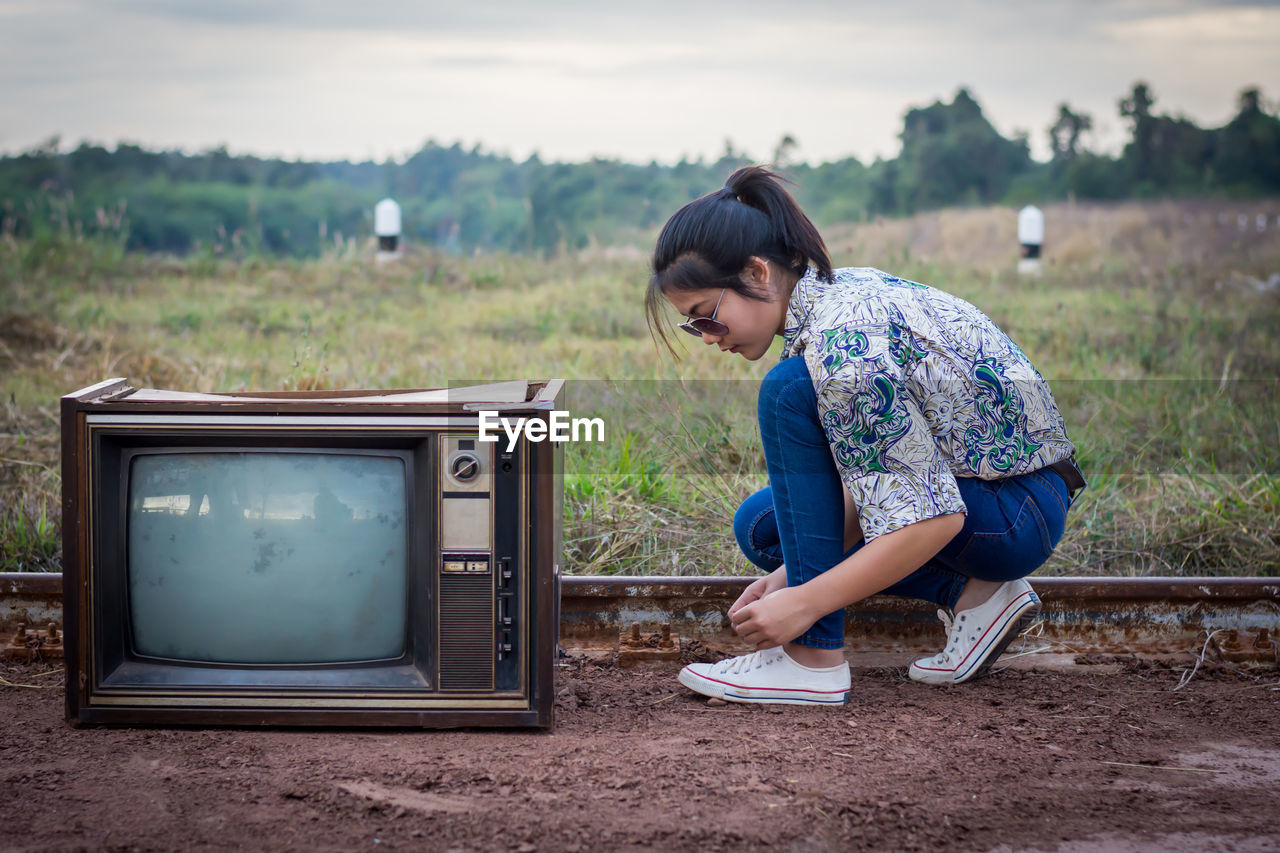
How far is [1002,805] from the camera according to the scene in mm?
1799

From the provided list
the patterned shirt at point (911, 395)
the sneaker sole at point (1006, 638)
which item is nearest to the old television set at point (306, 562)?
the patterned shirt at point (911, 395)

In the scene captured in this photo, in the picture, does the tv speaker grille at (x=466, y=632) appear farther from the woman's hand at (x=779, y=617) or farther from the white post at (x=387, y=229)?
the white post at (x=387, y=229)

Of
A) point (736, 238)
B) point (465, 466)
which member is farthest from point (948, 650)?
point (465, 466)

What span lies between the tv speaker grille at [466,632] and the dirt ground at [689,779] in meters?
0.13

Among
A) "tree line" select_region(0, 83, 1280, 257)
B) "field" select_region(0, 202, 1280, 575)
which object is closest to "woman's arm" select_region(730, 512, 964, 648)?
"field" select_region(0, 202, 1280, 575)

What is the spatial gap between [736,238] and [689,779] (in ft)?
3.40

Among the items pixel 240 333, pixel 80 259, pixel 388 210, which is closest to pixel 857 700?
pixel 240 333

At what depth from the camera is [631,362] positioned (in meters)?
4.96

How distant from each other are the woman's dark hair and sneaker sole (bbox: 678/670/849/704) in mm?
767

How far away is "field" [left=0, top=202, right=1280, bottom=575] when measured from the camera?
10.8 feet

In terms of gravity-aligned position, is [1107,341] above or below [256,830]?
above

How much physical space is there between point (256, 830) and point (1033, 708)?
5.20ft

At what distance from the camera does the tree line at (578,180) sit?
43.7 feet

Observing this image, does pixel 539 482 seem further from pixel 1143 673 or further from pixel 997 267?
pixel 997 267
